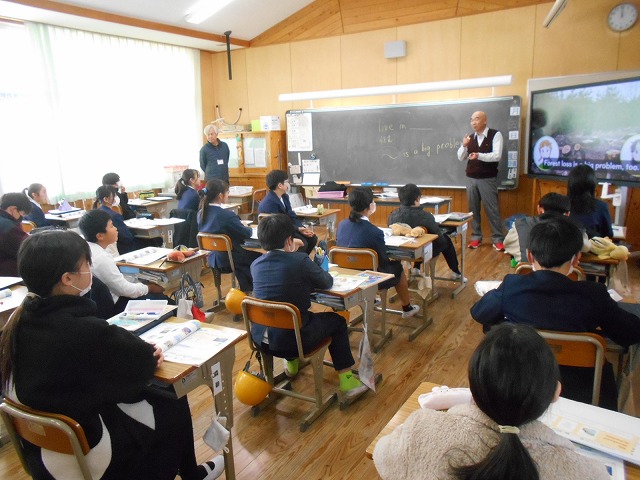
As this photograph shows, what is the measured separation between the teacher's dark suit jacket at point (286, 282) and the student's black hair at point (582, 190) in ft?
6.86

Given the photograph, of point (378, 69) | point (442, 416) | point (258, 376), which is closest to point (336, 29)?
point (378, 69)

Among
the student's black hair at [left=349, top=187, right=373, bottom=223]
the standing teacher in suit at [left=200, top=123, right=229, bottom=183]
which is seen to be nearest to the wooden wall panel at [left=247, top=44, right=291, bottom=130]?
the standing teacher in suit at [left=200, top=123, right=229, bottom=183]

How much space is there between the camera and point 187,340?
212 cm

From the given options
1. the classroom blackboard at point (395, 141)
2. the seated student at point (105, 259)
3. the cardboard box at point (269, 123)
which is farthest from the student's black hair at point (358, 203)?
the cardboard box at point (269, 123)

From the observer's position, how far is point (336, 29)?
Result: 758 centimetres

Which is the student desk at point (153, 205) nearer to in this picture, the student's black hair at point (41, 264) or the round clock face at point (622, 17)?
the student's black hair at point (41, 264)

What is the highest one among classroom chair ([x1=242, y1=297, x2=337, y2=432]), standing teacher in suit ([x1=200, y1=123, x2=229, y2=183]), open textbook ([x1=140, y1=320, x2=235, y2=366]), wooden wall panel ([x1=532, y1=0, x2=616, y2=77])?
wooden wall panel ([x1=532, y1=0, x2=616, y2=77])

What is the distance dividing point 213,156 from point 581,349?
6293 millimetres

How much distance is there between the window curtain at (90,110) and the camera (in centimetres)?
600

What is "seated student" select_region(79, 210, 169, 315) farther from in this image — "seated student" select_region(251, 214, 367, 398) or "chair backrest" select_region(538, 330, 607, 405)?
"chair backrest" select_region(538, 330, 607, 405)

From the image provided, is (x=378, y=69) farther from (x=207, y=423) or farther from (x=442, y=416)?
(x=442, y=416)

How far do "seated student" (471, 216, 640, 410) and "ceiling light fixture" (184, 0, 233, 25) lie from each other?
600cm

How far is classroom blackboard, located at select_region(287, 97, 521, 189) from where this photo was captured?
6.45 meters

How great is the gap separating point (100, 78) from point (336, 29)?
3616 mm
